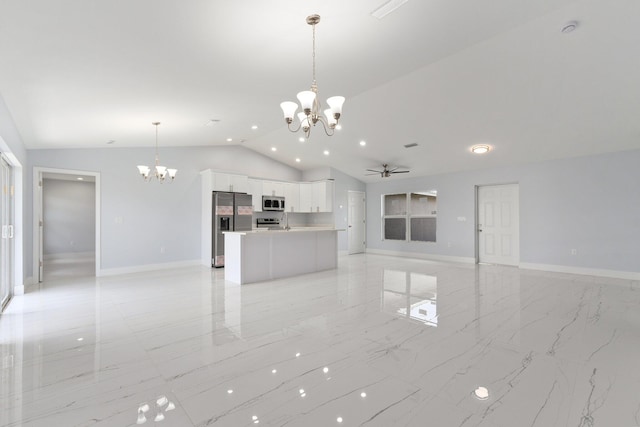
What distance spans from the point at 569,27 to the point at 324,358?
3.94 m

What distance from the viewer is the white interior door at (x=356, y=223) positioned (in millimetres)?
9648

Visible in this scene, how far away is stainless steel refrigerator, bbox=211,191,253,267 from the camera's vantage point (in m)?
6.95

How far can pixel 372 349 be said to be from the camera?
2619 mm

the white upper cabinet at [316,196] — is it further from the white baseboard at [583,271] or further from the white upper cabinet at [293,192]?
the white baseboard at [583,271]

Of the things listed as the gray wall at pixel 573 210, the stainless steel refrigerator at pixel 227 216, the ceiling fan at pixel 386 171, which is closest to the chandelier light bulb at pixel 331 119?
the stainless steel refrigerator at pixel 227 216

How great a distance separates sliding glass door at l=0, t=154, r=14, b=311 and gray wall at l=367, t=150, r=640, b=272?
28.4 feet

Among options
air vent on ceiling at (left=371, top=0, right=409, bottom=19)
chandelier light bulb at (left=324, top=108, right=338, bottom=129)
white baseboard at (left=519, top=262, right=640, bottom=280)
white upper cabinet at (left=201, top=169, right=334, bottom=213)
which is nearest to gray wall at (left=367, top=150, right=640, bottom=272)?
white baseboard at (left=519, top=262, right=640, bottom=280)

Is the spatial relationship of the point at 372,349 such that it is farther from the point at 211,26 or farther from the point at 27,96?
the point at 27,96

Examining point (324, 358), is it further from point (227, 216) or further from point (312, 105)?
point (227, 216)

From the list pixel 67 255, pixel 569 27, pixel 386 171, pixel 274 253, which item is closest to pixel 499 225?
pixel 386 171

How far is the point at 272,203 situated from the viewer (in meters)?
8.50

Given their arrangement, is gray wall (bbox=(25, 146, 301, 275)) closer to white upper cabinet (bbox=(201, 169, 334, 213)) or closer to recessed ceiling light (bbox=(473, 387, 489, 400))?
white upper cabinet (bbox=(201, 169, 334, 213))

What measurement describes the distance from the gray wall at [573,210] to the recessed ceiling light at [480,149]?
3.65 ft

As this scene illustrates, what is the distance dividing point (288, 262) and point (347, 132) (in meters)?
3.01
